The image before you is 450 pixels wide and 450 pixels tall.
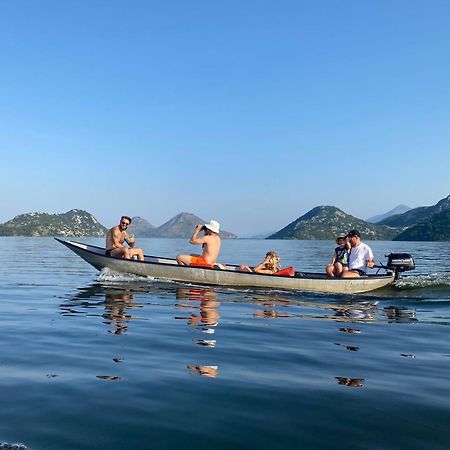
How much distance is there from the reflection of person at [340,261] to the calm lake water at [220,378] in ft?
18.8

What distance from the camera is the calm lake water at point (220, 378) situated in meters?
4.21

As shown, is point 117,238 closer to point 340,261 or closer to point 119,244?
point 119,244

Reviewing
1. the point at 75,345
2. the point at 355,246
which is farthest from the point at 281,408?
the point at 355,246

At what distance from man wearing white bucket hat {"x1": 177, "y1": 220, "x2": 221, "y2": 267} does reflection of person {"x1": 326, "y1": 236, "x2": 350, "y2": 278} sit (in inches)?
179

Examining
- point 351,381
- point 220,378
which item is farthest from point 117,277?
point 351,381

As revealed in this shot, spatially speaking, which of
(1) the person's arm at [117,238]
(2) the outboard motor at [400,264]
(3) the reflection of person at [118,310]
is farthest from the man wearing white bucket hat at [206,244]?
(2) the outboard motor at [400,264]

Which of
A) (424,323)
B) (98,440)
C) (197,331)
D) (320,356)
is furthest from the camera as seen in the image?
(424,323)

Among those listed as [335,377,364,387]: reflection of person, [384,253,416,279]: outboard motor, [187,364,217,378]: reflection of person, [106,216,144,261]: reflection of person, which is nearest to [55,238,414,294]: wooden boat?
[384,253,416,279]: outboard motor

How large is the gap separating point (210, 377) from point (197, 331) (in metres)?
3.40

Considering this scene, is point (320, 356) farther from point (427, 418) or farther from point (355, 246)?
point (355, 246)

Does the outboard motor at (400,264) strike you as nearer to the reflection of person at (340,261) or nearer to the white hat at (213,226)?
the reflection of person at (340,261)

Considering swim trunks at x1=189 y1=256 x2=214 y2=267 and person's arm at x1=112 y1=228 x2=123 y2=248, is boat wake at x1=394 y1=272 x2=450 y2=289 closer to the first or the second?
swim trunks at x1=189 y1=256 x2=214 y2=267

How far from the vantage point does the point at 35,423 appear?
438 centimetres

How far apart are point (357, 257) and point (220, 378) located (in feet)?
44.7
